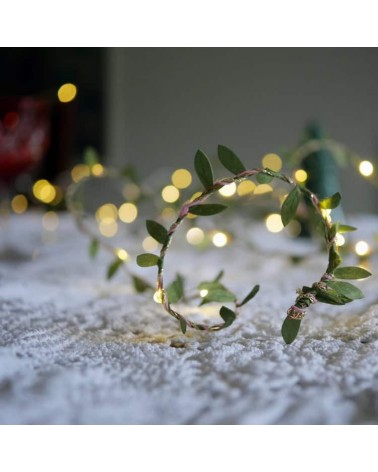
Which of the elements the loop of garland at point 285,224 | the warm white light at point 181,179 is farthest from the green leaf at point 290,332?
the warm white light at point 181,179

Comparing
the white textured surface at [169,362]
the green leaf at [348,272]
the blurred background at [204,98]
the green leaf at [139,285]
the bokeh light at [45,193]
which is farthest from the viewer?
the blurred background at [204,98]

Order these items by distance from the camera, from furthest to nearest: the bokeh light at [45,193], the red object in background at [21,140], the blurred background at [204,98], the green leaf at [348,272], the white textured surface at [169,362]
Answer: the blurred background at [204,98], the red object in background at [21,140], the bokeh light at [45,193], the green leaf at [348,272], the white textured surface at [169,362]

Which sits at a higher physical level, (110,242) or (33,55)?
(33,55)

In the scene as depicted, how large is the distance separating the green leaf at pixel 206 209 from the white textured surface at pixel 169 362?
3.9 inches

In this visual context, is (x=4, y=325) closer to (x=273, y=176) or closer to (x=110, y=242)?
(x=273, y=176)

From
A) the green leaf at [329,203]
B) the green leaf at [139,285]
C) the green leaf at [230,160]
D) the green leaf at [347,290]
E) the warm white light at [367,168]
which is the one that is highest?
the warm white light at [367,168]

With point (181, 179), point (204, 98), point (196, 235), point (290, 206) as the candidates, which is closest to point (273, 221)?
point (196, 235)

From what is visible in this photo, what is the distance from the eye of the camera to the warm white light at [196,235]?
868mm

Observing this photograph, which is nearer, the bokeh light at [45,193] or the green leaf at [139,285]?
the green leaf at [139,285]

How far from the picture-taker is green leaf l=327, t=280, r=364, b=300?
387 mm

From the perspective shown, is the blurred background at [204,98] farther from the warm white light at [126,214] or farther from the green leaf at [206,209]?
the green leaf at [206,209]

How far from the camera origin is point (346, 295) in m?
0.39
